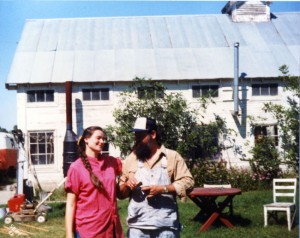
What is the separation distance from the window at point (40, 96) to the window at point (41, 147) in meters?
1.00

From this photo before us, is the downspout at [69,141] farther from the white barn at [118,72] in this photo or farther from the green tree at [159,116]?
the green tree at [159,116]

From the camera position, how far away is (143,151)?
3035 millimetres

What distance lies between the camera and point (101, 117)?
516 inches

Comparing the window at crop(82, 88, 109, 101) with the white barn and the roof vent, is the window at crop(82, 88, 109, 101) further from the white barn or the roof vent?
the roof vent

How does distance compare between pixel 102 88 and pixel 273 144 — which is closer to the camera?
pixel 273 144

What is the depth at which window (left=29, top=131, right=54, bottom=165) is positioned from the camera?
1295cm

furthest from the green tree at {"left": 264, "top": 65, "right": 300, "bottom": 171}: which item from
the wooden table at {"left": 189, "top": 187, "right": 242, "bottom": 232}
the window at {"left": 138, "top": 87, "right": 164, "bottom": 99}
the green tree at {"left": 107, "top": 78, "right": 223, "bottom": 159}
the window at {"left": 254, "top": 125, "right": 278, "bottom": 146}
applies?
the wooden table at {"left": 189, "top": 187, "right": 242, "bottom": 232}

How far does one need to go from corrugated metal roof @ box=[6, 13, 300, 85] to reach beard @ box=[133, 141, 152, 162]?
32.2 feet

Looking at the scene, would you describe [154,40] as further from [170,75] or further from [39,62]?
[39,62]

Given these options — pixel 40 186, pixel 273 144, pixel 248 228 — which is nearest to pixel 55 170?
pixel 40 186

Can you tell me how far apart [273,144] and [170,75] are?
362 centimetres

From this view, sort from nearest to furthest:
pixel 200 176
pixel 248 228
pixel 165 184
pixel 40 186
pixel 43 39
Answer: pixel 165 184 < pixel 248 228 < pixel 200 176 < pixel 40 186 < pixel 43 39

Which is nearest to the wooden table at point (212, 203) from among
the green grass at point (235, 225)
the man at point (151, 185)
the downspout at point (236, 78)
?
the green grass at point (235, 225)

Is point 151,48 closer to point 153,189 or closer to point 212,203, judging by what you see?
point 212,203
